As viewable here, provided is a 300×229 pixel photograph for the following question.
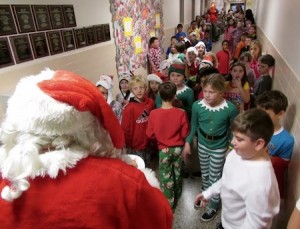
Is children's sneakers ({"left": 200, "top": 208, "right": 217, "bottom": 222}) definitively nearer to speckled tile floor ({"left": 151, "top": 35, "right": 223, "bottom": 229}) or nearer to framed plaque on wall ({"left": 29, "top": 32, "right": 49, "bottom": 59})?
speckled tile floor ({"left": 151, "top": 35, "right": 223, "bottom": 229})

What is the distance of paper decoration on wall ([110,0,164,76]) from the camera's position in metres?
3.91

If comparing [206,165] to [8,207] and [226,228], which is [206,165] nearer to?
[226,228]

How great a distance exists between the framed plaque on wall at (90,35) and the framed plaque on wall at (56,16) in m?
0.50

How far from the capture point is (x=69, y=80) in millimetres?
708

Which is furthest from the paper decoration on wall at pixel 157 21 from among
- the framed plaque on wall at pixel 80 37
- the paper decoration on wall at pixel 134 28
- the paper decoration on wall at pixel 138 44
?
the framed plaque on wall at pixel 80 37

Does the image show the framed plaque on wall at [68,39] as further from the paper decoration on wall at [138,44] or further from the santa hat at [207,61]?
the paper decoration on wall at [138,44]

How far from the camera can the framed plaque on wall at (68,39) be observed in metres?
2.64

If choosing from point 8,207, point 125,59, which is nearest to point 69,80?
point 8,207

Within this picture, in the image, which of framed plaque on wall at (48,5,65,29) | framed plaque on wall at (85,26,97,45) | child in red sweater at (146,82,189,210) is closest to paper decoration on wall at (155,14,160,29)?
framed plaque on wall at (85,26,97,45)

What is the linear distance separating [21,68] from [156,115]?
1.28 m

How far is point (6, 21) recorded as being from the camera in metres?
1.92

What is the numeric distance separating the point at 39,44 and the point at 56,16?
420 millimetres

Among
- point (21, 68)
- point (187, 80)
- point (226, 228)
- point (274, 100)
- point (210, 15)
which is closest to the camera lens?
point (226, 228)

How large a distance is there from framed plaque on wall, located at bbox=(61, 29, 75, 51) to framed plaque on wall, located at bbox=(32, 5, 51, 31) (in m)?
0.24
